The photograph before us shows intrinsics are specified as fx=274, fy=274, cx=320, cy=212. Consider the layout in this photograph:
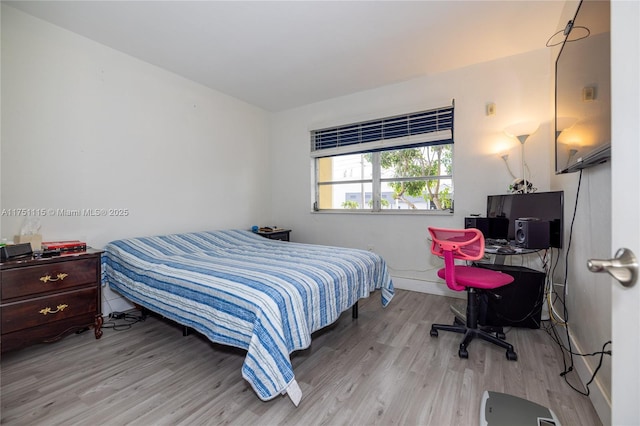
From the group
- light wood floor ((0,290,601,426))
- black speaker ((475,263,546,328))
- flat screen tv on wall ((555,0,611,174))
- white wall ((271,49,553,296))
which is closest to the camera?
flat screen tv on wall ((555,0,611,174))

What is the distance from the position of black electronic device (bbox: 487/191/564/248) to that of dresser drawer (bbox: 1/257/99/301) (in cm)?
358

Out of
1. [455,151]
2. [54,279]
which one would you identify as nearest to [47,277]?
[54,279]

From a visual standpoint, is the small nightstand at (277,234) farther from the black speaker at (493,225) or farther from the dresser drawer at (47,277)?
the black speaker at (493,225)

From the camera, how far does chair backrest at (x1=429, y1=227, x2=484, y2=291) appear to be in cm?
192

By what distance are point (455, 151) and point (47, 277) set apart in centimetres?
397

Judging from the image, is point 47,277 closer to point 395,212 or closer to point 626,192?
point 626,192

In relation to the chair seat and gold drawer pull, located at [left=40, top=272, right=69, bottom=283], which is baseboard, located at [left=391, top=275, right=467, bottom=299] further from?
gold drawer pull, located at [left=40, top=272, right=69, bottom=283]

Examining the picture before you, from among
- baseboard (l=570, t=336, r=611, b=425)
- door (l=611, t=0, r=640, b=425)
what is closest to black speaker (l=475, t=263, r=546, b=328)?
baseboard (l=570, t=336, r=611, b=425)

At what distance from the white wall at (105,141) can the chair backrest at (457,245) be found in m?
2.88

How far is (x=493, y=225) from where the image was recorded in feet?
8.75

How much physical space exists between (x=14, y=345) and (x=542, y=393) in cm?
331

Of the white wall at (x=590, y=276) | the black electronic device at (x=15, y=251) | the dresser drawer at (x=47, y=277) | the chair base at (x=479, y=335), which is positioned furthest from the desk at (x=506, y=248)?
the black electronic device at (x=15, y=251)

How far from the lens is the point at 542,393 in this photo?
5.14ft

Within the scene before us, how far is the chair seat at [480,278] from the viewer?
1.92 m
